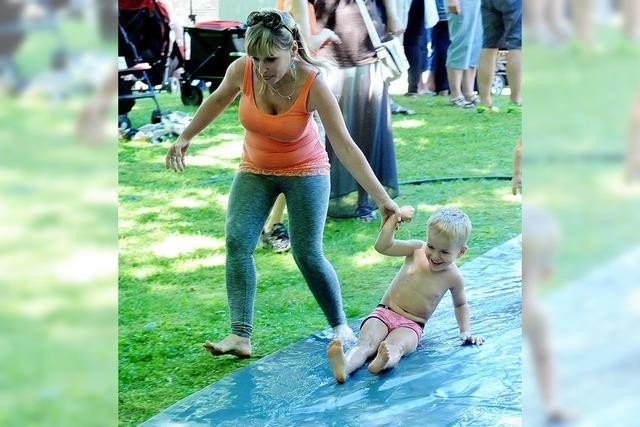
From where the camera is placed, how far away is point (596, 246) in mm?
1244

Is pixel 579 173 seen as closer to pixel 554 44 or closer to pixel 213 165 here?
pixel 554 44

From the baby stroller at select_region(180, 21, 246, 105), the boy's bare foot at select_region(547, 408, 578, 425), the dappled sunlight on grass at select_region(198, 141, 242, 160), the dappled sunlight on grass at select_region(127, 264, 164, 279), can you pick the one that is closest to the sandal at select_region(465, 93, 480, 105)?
the baby stroller at select_region(180, 21, 246, 105)

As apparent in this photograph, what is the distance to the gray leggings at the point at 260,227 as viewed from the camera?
4.04 meters

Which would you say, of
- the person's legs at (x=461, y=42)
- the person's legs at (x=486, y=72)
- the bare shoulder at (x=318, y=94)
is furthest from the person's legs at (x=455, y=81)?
the bare shoulder at (x=318, y=94)

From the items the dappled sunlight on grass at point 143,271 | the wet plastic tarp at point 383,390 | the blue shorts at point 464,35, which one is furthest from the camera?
the blue shorts at point 464,35

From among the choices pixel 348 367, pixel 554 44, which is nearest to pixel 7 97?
pixel 554 44

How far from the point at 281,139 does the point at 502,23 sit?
5631 mm

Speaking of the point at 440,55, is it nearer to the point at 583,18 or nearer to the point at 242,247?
the point at 242,247

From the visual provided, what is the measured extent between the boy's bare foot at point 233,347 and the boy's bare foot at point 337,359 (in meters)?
0.45

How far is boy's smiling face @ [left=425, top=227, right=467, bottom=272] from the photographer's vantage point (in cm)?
403

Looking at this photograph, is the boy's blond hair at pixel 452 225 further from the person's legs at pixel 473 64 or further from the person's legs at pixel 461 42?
the person's legs at pixel 473 64

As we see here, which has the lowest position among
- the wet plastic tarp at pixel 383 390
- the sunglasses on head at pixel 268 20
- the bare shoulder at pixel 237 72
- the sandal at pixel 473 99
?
the wet plastic tarp at pixel 383 390

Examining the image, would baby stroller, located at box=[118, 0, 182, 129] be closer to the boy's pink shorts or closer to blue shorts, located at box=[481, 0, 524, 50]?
blue shorts, located at box=[481, 0, 524, 50]

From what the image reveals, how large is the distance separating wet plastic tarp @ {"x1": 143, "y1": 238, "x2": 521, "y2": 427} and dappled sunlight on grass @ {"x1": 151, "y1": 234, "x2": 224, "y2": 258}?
1692 mm
